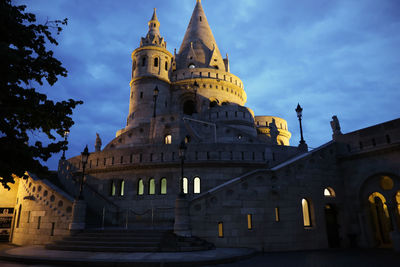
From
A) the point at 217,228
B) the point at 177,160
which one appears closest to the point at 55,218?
the point at 177,160

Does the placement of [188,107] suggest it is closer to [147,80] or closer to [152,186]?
[147,80]

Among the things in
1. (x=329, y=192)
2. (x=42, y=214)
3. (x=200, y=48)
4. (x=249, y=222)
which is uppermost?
(x=200, y=48)

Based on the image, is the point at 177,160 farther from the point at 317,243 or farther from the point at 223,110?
the point at 223,110

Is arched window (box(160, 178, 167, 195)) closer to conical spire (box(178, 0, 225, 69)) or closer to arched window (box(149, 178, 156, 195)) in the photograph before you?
arched window (box(149, 178, 156, 195))

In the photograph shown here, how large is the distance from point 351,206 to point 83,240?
610 inches

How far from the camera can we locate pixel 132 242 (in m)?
12.6

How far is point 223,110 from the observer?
101 feet

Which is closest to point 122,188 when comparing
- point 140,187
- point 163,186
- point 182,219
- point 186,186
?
point 140,187

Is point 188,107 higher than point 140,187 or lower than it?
higher

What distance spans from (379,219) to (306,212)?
17.0 ft

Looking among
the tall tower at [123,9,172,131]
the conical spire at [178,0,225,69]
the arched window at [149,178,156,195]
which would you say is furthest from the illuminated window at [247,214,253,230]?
the conical spire at [178,0,225,69]

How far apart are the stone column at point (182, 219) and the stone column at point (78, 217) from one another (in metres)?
6.00

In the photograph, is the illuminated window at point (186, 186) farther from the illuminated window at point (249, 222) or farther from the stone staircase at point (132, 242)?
the illuminated window at point (249, 222)

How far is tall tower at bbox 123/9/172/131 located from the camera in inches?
1438
